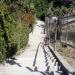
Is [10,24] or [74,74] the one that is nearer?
[74,74]

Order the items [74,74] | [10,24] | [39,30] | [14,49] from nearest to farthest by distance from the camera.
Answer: [74,74] → [10,24] → [14,49] → [39,30]

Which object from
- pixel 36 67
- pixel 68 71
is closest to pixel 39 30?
pixel 36 67

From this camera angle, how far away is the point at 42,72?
11.7 metres

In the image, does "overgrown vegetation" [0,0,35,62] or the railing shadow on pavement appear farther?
the railing shadow on pavement

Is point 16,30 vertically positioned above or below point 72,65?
above

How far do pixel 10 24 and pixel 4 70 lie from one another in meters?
2.45

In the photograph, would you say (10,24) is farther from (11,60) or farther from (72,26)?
(72,26)

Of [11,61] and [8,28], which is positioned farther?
[11,61]

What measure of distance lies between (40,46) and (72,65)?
8.36 metres

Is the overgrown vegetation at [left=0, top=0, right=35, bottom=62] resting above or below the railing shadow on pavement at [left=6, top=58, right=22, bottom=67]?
above

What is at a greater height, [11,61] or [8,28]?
[8,28]

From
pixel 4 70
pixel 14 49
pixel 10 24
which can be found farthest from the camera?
pixel 14 49

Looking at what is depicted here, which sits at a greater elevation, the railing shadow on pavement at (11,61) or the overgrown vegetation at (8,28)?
the overgrown vegetation at (8,28)

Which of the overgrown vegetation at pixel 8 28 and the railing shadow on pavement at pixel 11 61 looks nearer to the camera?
the overgrown vegetation at pixel 8 28
